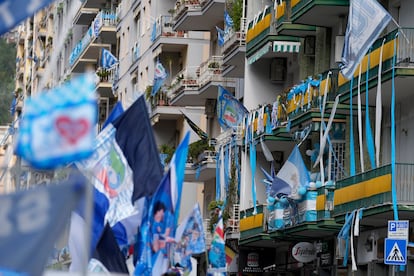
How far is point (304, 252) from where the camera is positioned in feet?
137

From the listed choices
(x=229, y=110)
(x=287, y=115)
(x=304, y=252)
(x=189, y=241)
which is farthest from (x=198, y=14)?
(x=189, y=241)

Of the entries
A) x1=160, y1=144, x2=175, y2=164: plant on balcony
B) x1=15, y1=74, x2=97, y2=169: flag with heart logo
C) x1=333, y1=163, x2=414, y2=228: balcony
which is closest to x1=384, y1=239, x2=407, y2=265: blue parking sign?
x1=333, y1=163, x2=414, y2=228: balcony

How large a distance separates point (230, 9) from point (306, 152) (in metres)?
9.54

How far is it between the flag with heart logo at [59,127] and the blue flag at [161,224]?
886cm

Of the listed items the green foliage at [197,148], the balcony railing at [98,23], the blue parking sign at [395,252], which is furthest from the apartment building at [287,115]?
the balcony railing at [98,23]

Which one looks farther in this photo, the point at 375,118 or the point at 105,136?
the point at 375,118

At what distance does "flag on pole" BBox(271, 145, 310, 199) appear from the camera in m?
39.4

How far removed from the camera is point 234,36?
48.3m

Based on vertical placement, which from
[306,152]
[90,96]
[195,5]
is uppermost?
[195,5]

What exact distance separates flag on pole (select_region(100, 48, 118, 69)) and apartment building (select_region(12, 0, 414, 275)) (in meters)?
3.70

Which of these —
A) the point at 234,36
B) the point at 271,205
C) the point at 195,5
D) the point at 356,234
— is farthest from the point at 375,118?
the point at 195,5

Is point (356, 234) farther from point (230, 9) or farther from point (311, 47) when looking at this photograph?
point (230, 9)

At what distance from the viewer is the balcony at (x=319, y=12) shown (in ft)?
125

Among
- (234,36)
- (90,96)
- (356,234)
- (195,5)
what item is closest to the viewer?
(90,96)
